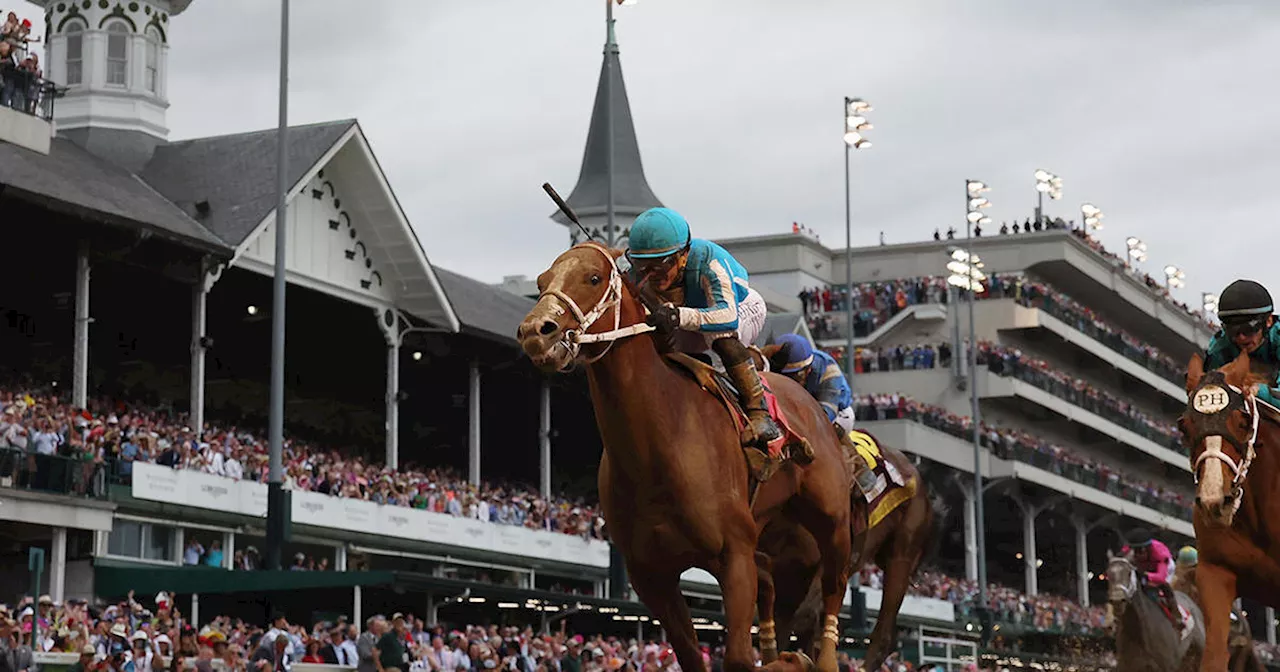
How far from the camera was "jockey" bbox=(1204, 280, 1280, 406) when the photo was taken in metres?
11.4

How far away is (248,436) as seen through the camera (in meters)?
36.6

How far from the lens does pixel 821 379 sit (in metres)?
13.4

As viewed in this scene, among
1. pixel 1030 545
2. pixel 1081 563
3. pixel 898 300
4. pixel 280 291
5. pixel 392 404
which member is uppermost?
pixel 898 300

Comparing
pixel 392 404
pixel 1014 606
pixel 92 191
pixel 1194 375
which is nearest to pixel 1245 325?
pixel 1194 375

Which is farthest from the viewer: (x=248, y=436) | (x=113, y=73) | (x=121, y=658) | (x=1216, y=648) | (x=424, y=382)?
(x=424, y=382)

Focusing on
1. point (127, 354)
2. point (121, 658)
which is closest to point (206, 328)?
point (127, 354)

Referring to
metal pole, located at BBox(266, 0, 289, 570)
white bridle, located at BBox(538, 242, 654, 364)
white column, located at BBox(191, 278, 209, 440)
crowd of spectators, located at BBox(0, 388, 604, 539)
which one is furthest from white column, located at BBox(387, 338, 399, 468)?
white bridle, located at BBox(538, 242, 654, 364)

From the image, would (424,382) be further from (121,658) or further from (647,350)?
(647,350)

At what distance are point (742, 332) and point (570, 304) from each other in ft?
7.53

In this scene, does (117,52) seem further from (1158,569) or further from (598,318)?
(598,318)

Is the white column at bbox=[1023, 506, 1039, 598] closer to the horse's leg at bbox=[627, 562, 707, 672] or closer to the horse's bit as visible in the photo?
the horse's bit

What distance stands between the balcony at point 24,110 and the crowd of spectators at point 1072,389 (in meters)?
42.4

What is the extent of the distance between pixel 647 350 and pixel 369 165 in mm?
30595

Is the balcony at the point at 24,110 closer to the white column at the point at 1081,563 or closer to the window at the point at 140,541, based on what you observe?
the window at the point at 140,541
